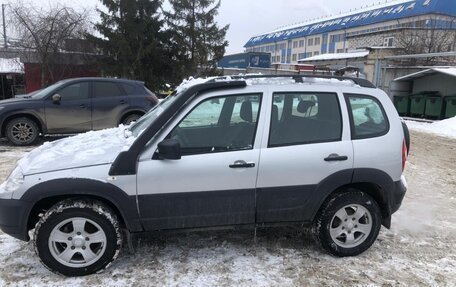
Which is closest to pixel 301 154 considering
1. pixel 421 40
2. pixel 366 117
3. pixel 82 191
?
pixel 366 117

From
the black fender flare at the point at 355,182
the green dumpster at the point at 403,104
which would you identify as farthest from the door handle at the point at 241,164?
the green dumpster at the point at 403,104

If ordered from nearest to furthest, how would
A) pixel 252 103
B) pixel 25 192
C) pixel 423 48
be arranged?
pixel 25 192 < pixel 252 103 < pixel 423 48

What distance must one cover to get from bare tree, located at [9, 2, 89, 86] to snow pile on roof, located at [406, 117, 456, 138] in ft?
59.4

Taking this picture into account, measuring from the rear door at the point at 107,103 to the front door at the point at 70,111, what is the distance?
157mm

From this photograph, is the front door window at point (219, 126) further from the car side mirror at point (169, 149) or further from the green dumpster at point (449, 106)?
the green dumpster at point (449, 106)

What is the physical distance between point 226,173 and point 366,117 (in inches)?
62.3

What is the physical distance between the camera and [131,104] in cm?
953

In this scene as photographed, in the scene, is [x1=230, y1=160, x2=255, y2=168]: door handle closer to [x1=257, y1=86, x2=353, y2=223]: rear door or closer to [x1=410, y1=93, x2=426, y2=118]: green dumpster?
[x1=257, y1=86, x2=353, y2=223]: rear door

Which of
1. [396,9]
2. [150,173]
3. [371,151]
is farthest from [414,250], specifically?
[396,9]

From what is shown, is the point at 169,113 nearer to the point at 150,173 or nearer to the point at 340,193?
the point at 150,173

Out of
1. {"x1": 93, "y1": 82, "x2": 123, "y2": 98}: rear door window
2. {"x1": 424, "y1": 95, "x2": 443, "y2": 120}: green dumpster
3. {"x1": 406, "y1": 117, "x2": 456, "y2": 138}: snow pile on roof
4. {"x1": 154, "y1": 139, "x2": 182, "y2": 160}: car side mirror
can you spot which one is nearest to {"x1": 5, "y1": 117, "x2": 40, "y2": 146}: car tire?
{"x1": 93, "y1": 82, "x2": 123, "y2": 98}: rear door window

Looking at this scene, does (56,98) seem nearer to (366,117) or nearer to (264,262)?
(264,262)

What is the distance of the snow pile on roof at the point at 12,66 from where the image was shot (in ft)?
76.4

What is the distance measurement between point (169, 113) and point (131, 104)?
21.0ft
